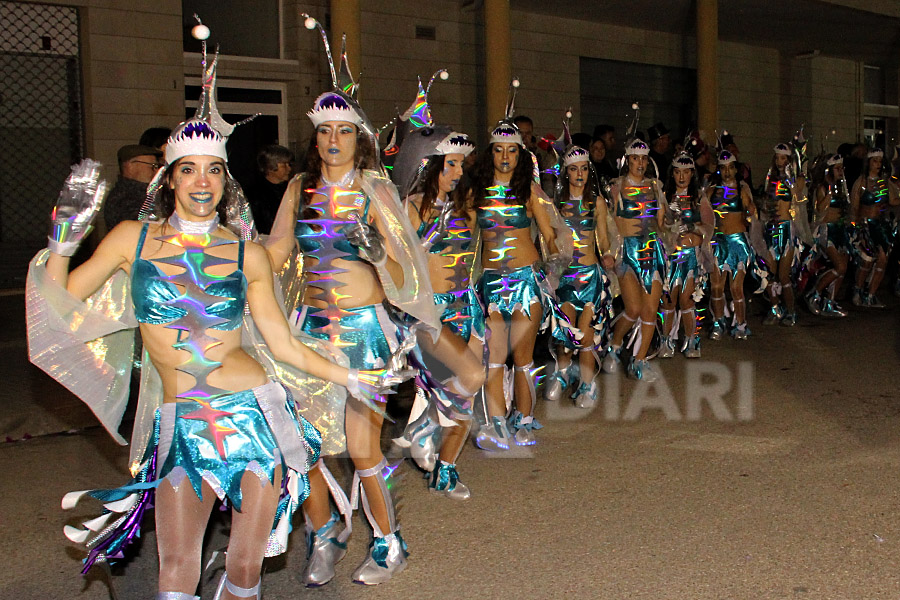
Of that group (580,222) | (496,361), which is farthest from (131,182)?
(580,222)

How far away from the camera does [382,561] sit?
4.18 m

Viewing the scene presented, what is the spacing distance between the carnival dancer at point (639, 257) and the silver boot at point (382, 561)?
429cm

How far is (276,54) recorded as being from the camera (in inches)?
527

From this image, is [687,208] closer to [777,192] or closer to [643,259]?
[643,259]

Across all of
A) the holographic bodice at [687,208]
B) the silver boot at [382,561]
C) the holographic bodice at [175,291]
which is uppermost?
the holographic bodice at [687,208]

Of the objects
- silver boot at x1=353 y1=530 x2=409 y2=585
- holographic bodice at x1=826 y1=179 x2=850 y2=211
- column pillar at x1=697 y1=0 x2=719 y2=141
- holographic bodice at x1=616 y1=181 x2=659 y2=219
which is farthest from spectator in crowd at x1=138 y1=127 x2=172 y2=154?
column pillar at x1=697 y1=0 x2=719 y2=141

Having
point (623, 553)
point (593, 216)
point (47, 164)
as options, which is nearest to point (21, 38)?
point (47, 164)

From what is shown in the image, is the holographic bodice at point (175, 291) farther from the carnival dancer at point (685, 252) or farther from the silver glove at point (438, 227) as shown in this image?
the carnival dancer at point (685, 252)

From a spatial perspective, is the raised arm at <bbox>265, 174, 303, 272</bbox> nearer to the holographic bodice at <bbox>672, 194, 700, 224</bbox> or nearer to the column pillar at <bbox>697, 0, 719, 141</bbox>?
the holographic bodice at <bbox>672, 194, 700, 224</bbox>

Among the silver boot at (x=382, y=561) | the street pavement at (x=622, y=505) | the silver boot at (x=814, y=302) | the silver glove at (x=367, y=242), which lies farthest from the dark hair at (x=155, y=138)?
the silver boot at (x=814, y=302)

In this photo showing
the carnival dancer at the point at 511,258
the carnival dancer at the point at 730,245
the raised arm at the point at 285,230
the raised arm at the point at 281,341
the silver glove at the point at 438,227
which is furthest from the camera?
the carnival dancer at the point at 730,245

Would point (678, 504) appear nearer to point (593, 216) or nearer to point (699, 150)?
point (593, 216)

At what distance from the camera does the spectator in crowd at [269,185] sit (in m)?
7.16

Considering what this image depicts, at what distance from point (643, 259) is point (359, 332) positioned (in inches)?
177
